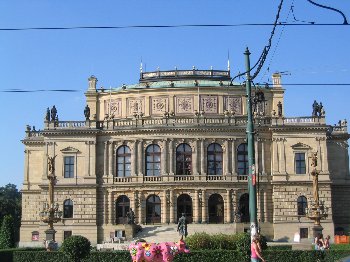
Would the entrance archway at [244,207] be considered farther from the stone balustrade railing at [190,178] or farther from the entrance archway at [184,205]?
the entrance archway at [184,205]

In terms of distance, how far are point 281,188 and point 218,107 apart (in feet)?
37.8

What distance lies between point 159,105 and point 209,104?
5489 mm

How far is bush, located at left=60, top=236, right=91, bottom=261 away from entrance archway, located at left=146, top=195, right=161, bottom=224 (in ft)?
89.5

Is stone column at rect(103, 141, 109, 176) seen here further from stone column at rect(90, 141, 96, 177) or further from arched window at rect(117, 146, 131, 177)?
arched window at rect(117, 146, 131, 177)

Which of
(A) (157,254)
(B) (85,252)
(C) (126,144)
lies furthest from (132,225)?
(A) (157,254)

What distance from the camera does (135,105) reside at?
6575 cm

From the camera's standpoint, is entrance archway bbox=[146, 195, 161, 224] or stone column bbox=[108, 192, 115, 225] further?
stone column bbox=[108, 192, 115, 225]

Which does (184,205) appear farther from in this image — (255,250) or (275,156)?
(255,250)

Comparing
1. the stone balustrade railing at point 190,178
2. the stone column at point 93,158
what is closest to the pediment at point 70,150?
the stone column at point 93,158

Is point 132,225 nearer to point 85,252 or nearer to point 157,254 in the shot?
point 85,252

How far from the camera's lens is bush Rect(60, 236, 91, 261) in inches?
1259

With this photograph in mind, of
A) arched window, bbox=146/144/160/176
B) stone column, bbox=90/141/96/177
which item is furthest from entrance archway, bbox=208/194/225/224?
stone column, bbox=90/141/96/177

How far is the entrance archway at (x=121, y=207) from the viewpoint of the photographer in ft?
198

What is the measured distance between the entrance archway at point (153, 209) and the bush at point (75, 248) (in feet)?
89.5
